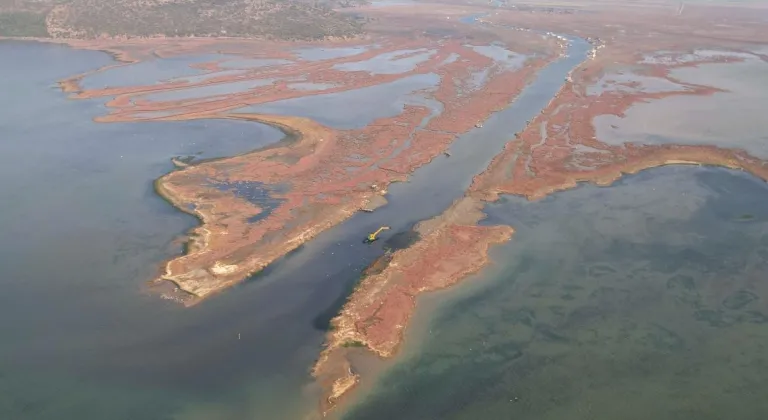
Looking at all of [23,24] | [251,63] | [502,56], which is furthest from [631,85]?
[23,24]

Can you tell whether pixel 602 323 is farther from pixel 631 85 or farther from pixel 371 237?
pixel 631 85

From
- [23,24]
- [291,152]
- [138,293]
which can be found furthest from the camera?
[23,24]

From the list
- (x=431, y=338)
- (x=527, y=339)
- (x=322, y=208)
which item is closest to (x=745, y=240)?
(x=527, y=339)

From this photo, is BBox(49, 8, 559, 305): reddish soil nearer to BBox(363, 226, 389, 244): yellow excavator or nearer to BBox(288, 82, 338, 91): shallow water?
BBox(288, 82, 338, 91): shallow water

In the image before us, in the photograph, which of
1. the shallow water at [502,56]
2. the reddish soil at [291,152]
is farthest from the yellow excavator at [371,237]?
the shallow water at [502,56]

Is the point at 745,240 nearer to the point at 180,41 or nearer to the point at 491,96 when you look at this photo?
the point at 491,96
